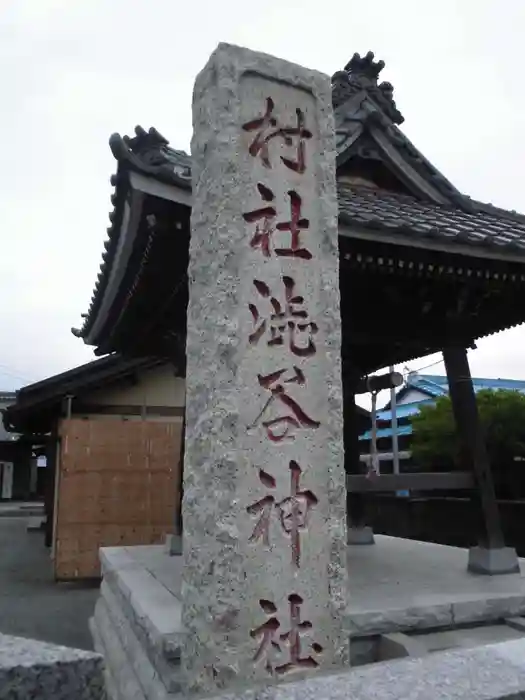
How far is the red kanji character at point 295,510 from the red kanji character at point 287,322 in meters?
0.53

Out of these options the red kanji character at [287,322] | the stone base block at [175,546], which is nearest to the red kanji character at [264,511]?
the red kanji character at [287,322]

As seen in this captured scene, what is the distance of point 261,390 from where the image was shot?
271 cm

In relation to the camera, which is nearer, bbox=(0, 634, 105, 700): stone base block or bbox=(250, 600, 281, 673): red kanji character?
bbox=(0, 634, 105, 700): stone base block

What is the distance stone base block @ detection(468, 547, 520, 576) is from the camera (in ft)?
15.7

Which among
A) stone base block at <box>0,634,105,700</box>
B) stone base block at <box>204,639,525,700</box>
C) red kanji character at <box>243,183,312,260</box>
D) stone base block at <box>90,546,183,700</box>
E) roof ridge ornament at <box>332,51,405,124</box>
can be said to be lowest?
stone base block at <box>90,546,183,700</box>

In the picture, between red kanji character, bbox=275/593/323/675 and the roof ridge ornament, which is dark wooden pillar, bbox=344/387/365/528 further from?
red kanji character, bbox=275/593/323/675

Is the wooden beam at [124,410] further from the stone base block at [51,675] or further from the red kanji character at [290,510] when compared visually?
the stone base block at [51,675]

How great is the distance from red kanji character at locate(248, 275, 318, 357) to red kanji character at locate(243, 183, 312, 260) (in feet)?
0.45

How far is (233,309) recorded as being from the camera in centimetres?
274

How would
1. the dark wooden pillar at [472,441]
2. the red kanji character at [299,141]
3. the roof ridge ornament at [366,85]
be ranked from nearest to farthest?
the red kanji character at [299,141] → the dark wooden pillar at [472,441] → the roof ridge ornament at [366,85]

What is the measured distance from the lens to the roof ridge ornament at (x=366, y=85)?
20.7 ft

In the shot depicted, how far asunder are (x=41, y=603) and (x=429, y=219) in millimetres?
6218

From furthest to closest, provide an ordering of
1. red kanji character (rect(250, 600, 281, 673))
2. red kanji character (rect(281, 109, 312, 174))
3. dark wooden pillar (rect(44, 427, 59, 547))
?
dark wooden pillar (rect(44, 427, 59, 547)), red kanji character (rect(281, 109, 312, 174)), red kanji character (rect(250, 600, 281, 673))

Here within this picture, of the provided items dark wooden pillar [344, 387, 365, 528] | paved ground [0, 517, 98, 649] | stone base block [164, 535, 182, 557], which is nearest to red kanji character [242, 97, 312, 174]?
stone base block [164, 535, 182, 557]
